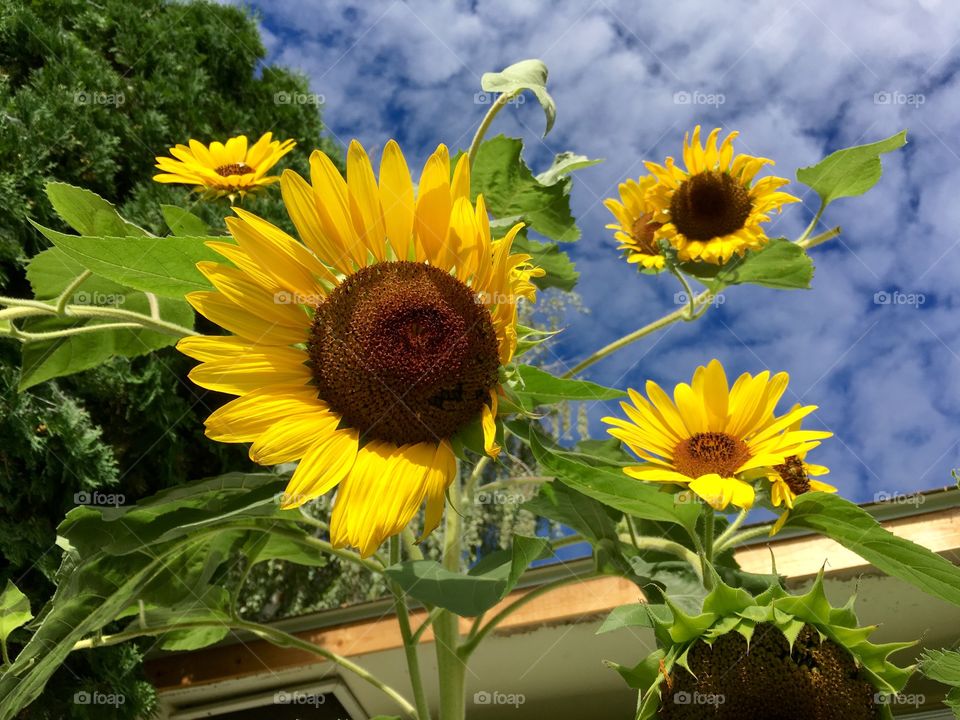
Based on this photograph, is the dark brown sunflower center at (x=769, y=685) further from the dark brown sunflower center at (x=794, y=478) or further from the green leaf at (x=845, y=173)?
the green leaf at (x=845, y=173)

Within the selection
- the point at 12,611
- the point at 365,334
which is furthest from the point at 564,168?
the point at 12,611

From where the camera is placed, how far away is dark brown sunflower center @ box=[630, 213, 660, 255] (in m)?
1.53

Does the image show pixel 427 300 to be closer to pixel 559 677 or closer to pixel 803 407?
pixel 803 407

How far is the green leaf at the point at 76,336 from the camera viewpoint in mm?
1082

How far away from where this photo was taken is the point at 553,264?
138 cm

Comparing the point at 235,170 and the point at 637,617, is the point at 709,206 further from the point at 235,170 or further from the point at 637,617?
the point at 637,617

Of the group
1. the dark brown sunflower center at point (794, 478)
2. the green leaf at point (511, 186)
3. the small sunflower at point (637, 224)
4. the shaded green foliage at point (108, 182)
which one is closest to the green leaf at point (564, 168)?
the green leaf at point (511, 186)

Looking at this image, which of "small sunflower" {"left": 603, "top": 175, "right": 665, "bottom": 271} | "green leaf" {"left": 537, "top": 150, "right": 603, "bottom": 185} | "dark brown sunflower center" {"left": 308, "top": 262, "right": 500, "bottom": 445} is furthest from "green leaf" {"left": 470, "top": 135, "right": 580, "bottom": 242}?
"dark brown sunflower center" {"left": 308, "top": 262, "right": 500, "bottom": 445}

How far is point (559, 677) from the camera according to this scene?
2064mm

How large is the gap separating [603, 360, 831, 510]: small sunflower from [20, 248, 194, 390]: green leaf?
0.64 metres

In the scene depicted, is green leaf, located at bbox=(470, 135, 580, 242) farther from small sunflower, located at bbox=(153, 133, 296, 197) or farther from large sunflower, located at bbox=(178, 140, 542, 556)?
large sunflower, located at bbox=(178, 140, 542, 556)

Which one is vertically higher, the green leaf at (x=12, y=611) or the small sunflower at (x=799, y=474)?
the small sunflower at (x=799, y=474)

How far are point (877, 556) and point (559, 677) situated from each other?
138 centimetres

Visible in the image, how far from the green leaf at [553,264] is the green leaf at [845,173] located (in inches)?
16.0
